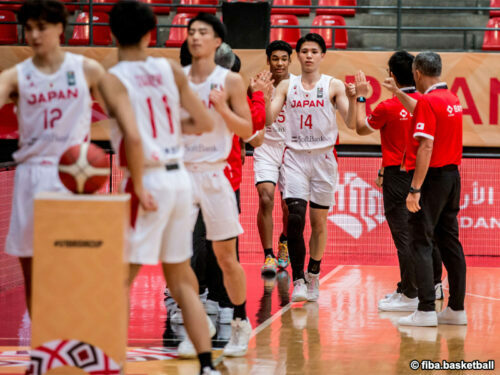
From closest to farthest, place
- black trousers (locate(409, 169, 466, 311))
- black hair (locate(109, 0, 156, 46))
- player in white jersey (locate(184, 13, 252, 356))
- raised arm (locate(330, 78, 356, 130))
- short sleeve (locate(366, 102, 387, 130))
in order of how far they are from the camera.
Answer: black hair (locate(109, 0, 156, 46)), player in white jersey (locate(184, 13, 252, 356)), black trousers (locate(409, 169, 466, 311)), short sleeve (locate(366, 102, 387, 130)), raised arm (locate(330, 78, 356, 130))

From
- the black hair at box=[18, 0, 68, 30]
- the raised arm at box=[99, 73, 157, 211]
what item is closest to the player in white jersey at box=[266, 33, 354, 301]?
the black hair at box=[18, 0, 68, 30]

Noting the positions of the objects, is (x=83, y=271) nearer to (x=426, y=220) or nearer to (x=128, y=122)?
(x=128, y=122)

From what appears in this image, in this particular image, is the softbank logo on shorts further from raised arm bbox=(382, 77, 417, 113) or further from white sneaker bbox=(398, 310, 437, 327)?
white sneaker bbox=(398, 310, 437, 327)

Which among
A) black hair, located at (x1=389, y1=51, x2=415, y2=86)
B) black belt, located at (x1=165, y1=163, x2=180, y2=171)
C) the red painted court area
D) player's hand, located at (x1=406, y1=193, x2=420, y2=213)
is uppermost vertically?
black hair, located at (x1=389, y1=51, x2=415, y2=86)

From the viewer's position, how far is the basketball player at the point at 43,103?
4.82 metres

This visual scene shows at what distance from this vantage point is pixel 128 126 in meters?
4.45

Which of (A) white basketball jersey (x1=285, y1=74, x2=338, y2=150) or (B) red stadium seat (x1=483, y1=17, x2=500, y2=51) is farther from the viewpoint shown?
(B) red stadium seat (x1=483, y1=17, x2=500, y2=51)

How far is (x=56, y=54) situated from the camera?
4.88 m

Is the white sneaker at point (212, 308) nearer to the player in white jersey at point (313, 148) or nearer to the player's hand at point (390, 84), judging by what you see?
the player in white jersey at point (313, 148)

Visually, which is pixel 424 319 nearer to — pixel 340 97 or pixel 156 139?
pixel 340 97

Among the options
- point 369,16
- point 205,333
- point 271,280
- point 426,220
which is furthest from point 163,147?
point 369,16

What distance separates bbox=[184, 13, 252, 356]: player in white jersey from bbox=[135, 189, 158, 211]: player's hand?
1014 mm

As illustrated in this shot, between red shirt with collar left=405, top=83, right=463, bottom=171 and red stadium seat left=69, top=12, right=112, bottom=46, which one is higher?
red stadium seat left=69, top=12, right=112, bottom=46

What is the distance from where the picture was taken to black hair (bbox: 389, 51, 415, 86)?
7160 millimetres
